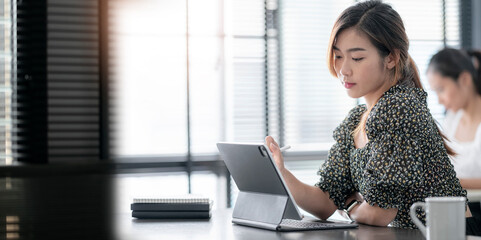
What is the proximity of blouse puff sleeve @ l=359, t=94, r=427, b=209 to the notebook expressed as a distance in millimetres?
140

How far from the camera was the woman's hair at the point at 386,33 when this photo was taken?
1.80 meters

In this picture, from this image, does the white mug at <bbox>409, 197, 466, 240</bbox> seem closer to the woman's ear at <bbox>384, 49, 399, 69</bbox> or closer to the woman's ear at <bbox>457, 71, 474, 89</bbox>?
the woman's ear at <bbox>384, 49, 399, 69</bbox>

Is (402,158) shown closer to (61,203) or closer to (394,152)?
(394,152)

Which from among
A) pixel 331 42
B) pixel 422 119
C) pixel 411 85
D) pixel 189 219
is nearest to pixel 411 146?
pixel 422 119

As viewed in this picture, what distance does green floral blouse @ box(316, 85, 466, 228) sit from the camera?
1633 millimetres

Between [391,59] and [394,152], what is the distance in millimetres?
322

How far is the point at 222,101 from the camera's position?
12.4 feet

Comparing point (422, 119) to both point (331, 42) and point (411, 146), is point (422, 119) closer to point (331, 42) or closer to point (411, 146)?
point (411, 146)

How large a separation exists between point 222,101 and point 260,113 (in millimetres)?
285

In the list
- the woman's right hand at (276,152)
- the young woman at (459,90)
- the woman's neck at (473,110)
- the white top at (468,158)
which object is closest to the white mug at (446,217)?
the woman's right hand at (276,152)

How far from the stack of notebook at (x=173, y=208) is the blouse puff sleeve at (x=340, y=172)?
0.40 meters

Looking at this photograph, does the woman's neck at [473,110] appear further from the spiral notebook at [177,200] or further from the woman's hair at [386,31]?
the spiral notebook at [177,200]

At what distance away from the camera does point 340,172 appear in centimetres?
192

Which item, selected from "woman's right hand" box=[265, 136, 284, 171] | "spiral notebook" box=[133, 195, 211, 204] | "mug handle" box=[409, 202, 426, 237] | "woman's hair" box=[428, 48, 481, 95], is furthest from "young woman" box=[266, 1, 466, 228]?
"woman's hair" box=[428, 48, 481, 95]
